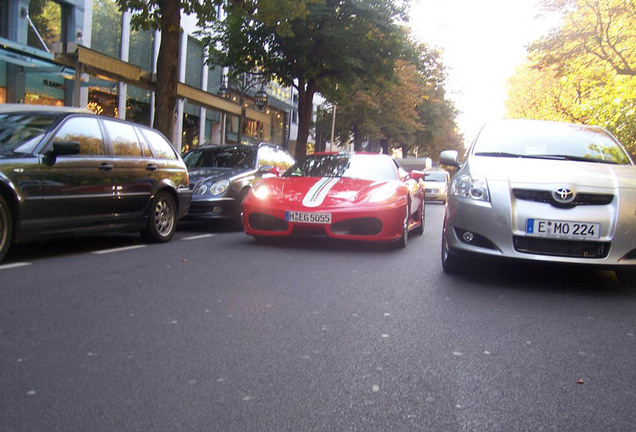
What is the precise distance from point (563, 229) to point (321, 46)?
610 inches

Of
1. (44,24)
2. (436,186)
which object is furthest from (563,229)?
(436,186)

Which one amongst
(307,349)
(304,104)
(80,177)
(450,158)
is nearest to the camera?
(307,349)

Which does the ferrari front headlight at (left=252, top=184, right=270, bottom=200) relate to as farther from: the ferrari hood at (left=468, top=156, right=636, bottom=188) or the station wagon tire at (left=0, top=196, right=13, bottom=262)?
the station wagon tire at (left=0, top=196, right=13, bottom=262)

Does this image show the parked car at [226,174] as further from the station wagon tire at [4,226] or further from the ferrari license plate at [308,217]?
the station wagon tire at [4,226]

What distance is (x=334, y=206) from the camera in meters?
7.42

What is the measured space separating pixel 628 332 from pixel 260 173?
790 centimetres

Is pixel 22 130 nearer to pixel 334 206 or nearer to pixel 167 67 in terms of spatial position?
pixel 334 206

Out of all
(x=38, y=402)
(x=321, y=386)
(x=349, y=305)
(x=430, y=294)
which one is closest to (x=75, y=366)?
(x=38, y=402)

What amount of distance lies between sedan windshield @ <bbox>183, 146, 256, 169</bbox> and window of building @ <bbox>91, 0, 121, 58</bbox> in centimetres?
1124

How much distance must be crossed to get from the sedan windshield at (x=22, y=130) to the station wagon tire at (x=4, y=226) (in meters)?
0.56

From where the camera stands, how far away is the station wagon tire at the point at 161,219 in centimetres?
779

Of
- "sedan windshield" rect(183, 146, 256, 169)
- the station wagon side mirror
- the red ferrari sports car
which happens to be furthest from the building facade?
the station wagon side mirror

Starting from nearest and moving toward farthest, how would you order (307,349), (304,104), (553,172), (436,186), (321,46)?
(307,349) → (553,172) → (321,46) → (304,104) → (436,186)

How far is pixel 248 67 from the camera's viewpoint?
68.1 feet
